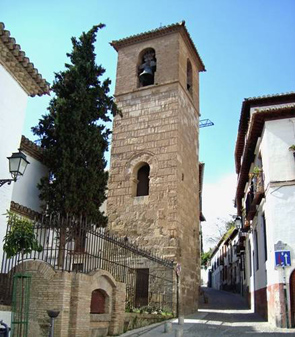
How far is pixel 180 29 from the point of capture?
1998cm

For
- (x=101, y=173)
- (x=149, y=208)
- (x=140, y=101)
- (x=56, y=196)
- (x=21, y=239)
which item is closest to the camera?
(x=21, y=239)

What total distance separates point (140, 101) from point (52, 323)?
539 inches

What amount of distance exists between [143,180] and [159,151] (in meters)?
1.53

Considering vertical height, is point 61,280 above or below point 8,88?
below

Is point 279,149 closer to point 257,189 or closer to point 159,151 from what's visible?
point 257,189

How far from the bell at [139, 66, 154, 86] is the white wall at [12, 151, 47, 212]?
28.9 ft

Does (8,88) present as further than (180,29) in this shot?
No

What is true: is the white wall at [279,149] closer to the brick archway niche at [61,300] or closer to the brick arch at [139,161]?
the brick arch at [139,161]

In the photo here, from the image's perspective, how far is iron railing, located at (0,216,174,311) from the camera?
8992 millimetres

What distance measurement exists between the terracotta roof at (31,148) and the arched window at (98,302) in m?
4.71

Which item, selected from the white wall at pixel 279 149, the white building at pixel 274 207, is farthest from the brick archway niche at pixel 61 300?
the white wall at pixel 279 149

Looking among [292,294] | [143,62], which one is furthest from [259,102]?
[292,294]

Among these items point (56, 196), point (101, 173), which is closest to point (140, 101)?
point (101, 173)

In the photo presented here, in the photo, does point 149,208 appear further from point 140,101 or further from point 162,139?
point 140,101
